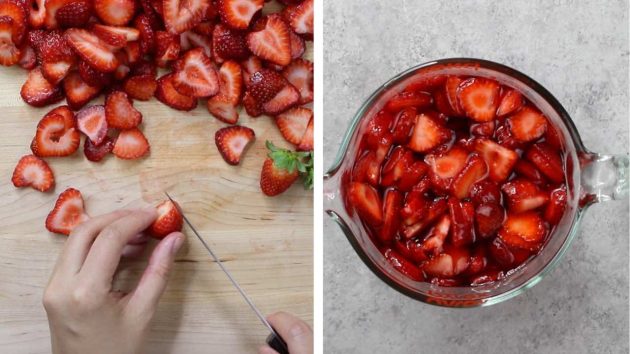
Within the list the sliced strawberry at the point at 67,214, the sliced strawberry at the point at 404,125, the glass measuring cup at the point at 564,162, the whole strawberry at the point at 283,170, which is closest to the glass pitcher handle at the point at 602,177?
the glass measuring cup at the point at 564,162

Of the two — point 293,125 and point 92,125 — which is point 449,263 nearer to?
point 293,125

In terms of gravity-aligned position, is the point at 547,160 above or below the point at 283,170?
above

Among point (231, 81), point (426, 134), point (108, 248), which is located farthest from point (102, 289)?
point (426, 134)

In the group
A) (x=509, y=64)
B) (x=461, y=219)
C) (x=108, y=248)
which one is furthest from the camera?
(x=108, y=248)

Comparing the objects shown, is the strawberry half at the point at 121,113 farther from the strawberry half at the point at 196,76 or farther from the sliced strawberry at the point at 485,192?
the sliced strawberry at the point at 485,192

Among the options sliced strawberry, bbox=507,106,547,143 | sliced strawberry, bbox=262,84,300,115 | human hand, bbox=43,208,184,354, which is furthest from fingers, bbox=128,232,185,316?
sliced strawberry, bbox=507,106,547,143

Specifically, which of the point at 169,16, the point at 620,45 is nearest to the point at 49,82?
the point at 169,16

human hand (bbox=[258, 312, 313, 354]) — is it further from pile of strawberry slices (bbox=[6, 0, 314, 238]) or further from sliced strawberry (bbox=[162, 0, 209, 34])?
sliced strawberry (bbox=[162, 0, 209, 34])
